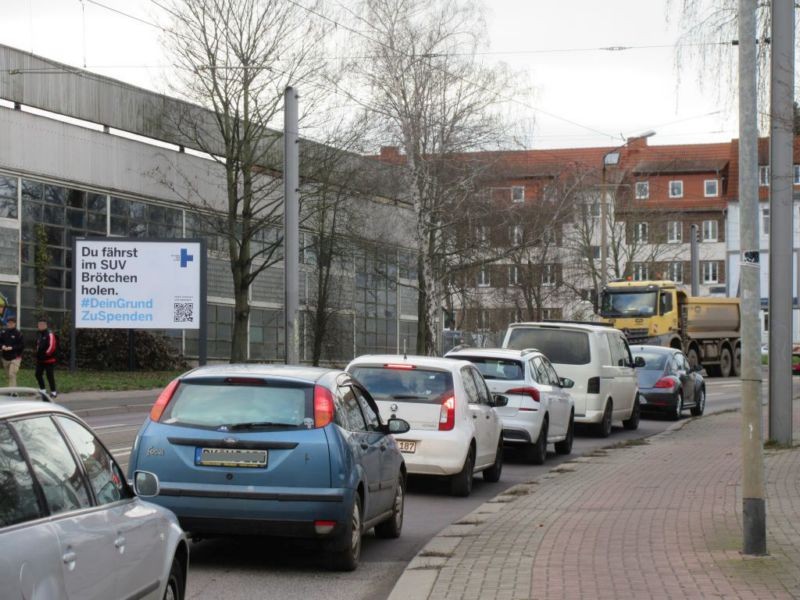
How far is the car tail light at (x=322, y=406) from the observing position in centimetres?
955

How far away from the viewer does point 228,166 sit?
46.0m

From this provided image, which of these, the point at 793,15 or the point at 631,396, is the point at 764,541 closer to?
the point at 793,15

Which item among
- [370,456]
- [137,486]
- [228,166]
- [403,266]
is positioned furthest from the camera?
[403,266]

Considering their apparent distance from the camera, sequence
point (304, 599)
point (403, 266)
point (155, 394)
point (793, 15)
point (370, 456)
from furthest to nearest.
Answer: point (403, 266) → point (155, 394) → point (793, 15) → point (370, 456) → point (304, 599)

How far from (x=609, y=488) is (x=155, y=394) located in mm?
21569

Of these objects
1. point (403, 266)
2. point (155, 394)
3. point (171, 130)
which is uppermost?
point (171, 130)

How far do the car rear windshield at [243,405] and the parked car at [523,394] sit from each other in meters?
8.86

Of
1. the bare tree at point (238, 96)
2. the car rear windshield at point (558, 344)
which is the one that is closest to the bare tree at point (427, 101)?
the bare tree at point (238, 96)

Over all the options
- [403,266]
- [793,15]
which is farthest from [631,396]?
[403,266]

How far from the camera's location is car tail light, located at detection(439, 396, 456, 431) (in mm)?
14438

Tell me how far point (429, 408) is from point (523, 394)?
459 centimetres

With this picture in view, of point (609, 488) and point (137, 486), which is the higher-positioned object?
point (137, 486)

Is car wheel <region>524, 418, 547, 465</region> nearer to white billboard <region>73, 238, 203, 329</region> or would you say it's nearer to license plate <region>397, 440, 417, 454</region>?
license plate <region>397, 440, 417, 454</region>

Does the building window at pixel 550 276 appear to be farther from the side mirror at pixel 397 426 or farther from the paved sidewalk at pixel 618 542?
the side mirror at pixel 397 426
